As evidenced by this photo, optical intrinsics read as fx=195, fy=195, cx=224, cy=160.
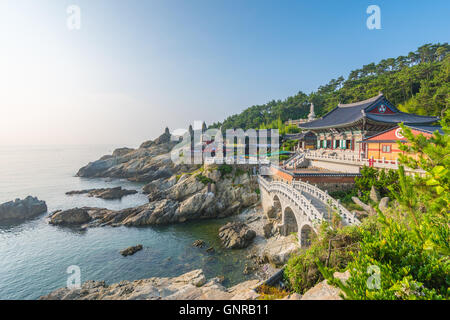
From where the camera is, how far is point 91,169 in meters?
70.9

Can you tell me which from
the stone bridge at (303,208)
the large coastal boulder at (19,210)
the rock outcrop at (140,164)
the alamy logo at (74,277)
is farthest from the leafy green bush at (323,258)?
the rock outcrop at (140,164)

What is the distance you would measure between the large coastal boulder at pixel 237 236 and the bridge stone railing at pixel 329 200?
25.9 ft

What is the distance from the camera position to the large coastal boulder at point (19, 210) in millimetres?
33344

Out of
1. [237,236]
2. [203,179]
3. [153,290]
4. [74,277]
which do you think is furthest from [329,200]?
[203,179]

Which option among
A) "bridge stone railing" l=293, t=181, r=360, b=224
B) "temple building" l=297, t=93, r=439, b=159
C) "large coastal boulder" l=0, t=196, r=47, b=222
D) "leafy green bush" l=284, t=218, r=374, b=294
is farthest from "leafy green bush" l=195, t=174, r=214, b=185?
"large coastal boulder" l=0, t=196, r=47, b=222

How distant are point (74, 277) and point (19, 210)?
27.0 meters

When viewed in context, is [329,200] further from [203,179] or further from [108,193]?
[108,193]

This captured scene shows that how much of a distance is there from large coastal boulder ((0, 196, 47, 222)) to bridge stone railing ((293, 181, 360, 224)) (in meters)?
44.4

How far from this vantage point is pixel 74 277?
1819cm

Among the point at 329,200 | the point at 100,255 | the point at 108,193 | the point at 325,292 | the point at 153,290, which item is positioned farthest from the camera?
the point at 108,193
